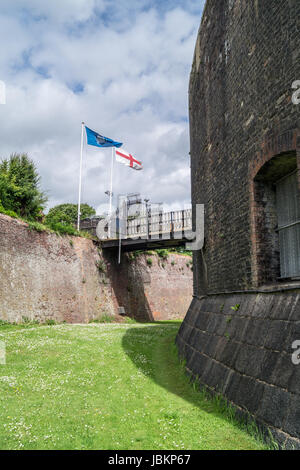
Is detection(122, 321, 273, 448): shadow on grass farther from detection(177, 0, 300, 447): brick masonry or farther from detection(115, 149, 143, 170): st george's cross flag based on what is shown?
detection(115, 149, 143, 170): st george's cross flag

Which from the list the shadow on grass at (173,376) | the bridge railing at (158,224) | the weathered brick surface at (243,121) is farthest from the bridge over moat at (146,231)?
the weathered brick surface at (243,121)

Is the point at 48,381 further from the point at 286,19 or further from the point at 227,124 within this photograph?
the point at 286,19

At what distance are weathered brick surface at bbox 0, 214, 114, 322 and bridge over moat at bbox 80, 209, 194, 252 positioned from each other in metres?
1.81

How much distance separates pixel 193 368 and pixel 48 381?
3.02 metres

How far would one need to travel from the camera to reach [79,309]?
21.8 metres

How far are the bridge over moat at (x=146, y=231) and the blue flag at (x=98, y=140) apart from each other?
5696 millimetres

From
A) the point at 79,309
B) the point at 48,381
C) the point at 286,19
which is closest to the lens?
the point at 286,19

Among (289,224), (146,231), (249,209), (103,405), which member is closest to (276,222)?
(289,224)

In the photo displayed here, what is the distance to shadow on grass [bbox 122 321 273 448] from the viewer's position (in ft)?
16.7

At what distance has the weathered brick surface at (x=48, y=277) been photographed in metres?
17.4

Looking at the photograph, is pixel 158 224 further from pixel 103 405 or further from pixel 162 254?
pixel 103 405

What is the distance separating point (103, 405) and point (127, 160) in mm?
23904

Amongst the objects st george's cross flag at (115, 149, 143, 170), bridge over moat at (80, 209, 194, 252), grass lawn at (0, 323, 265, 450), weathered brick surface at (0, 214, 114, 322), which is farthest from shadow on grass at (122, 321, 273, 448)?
st george's cross flag at (115, 149, 143, 170)
